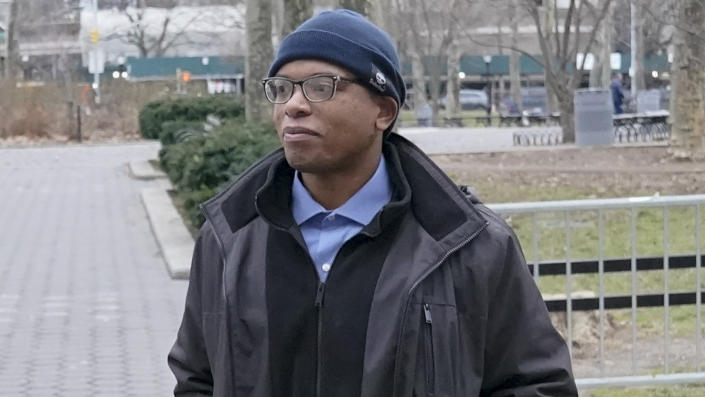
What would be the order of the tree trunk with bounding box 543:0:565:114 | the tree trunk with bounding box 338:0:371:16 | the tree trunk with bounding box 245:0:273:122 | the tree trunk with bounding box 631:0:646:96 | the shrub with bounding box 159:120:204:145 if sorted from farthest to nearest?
1. the tree trunk with bounding box 631:0:646:96
2. the tree trunk with bounding box 543:0:565:114
3. the tree trunk with bounding box 245:0:273:122
4. the shrub with bounding box 159:120:204:145
5. the tree trunk with bounding box 338:0:371:16

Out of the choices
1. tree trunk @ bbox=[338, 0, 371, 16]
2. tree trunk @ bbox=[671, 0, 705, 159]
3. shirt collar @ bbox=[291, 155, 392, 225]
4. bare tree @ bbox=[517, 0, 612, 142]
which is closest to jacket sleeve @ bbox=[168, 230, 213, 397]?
shirt collar @ bbox=[291, 155, 392, 225]

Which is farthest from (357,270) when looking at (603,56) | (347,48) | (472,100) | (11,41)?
(472,100)

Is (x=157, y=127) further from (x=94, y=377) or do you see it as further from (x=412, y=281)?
(x=412, y=281)

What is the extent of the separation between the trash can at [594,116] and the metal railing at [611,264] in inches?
924

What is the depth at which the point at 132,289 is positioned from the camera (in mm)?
12820

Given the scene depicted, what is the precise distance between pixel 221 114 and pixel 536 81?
5539 cm

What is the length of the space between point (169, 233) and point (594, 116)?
654 inches

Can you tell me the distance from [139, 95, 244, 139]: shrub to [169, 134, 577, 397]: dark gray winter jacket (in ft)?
84.6

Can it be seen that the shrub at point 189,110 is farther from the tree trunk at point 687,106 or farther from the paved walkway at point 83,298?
the tree trunk at point 687,106

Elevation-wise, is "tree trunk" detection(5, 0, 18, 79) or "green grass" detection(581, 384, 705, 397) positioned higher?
"tree trunk" detection(5, 0, 18, 79)

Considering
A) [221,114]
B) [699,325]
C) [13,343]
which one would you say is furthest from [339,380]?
[221,114]

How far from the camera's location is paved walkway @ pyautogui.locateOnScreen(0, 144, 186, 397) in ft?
29.9

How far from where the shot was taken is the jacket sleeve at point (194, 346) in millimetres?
3199

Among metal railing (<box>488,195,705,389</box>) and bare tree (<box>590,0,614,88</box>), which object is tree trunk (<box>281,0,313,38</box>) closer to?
metal railing (<box>488,195,705,389</box>)
